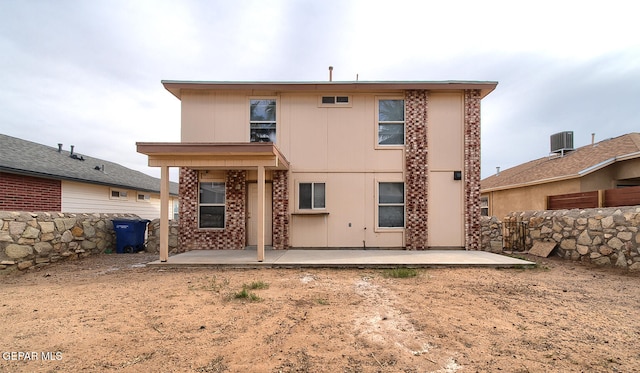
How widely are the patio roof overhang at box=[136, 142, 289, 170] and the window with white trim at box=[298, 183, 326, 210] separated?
222cm

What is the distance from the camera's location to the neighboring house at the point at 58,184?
28.5 ft

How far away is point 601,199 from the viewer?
8672 mm

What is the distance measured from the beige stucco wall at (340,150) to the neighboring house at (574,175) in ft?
16.0

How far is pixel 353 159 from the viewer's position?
9523 mm

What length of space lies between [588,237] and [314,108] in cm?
853

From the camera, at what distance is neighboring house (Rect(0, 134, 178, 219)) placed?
342 inches

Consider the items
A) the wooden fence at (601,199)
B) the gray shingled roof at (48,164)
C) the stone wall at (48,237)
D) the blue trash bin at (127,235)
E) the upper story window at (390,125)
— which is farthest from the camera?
the blue trash bin at (127,235)

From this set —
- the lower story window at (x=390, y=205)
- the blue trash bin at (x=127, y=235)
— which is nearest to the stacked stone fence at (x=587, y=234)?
the lower story window at (x=390, y=205)

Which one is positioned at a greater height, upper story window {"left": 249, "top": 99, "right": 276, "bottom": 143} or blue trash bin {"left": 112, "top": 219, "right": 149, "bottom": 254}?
upper story window {"left": 249, "top": 99, "right": 276, "bottom": 143}

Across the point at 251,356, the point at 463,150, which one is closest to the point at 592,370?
the point at 251,356

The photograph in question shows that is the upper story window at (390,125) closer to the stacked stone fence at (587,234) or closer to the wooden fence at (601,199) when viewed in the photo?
the stacked stone fence at (587,234)

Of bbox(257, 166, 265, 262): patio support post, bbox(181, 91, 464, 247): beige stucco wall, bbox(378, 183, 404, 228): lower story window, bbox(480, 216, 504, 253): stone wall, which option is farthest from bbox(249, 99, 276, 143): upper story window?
bbox(480, 216, 504, 253): stone wall

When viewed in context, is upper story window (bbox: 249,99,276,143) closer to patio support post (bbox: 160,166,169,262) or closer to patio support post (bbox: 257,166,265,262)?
patio support post (bbox: 257,166,265,262)

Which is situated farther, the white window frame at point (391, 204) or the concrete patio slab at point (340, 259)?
the white window frame at point (391, 204)
